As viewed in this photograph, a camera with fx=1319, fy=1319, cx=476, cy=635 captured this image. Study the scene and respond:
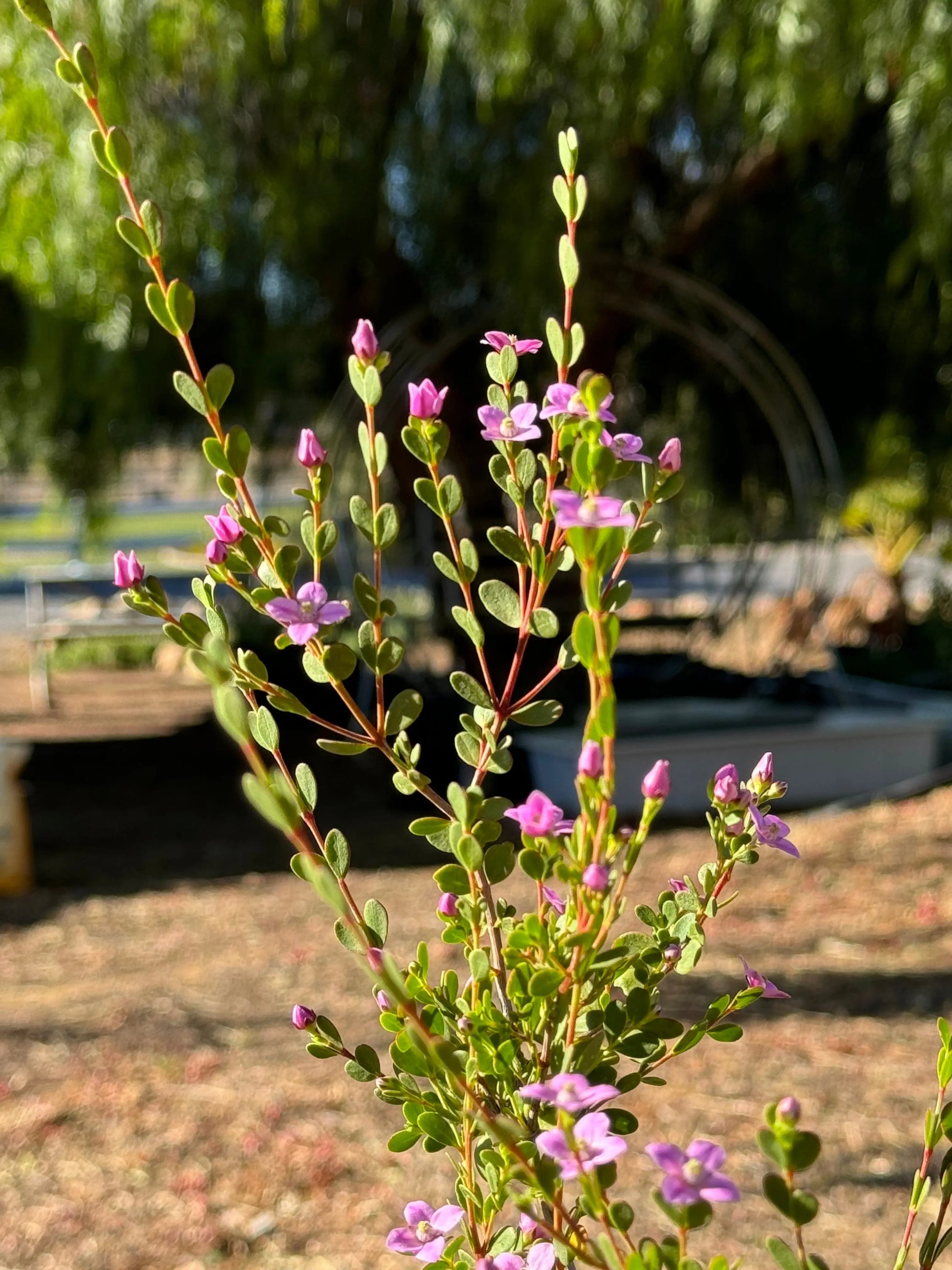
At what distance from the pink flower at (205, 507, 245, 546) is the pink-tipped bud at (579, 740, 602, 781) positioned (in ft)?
0.84

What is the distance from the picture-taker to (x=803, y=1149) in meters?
0.53

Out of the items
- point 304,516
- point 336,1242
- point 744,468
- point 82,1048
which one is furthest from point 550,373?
point 304,516

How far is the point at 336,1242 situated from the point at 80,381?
3.64 metres

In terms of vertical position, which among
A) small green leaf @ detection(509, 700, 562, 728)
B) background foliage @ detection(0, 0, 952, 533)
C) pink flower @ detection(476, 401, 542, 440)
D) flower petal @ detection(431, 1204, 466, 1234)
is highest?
background foliage @ detection(0, 0, 952, 533)

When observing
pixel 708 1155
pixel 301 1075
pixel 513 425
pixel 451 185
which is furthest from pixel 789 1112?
pixel 451 185

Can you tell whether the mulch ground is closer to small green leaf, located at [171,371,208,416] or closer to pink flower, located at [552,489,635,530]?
small green leaf, located at [171,371,208,416]

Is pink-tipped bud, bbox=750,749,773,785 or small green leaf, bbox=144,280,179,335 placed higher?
small green leaf, bbox=144,280,179,335

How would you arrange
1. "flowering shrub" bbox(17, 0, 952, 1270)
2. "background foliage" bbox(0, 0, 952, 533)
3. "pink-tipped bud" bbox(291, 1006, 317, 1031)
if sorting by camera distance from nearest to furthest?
"flowering shrub" bbox(17, 0, 952, 1270)
"pink-tipped bud" bbox(291, 1006, 317, 1031)
"background foliage" bbox(0, 0, 952, 533)

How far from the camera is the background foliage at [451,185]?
3.75m

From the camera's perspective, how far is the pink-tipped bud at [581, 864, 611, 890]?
58 cm

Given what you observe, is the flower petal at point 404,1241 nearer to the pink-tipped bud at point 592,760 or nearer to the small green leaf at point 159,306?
the pink-tipped bud at point 592,760

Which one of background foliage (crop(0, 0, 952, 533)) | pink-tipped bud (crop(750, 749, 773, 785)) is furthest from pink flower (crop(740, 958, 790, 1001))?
background foliage (crop(0, 0, 952, 533))

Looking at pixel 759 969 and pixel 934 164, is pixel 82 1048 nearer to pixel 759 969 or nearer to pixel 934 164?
pixel 759 969

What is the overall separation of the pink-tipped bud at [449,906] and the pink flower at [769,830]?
0.61ft
